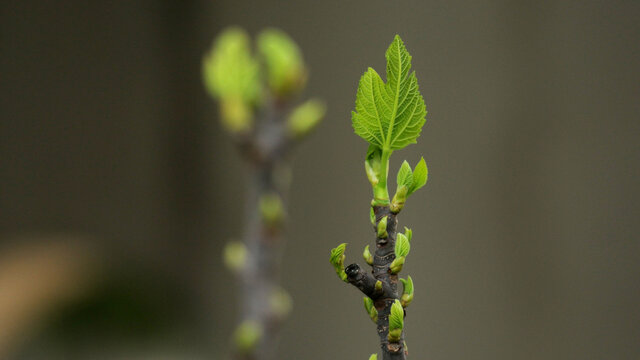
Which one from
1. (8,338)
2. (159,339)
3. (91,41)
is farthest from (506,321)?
(91,41)

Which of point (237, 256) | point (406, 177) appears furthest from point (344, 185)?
point (237, 256)

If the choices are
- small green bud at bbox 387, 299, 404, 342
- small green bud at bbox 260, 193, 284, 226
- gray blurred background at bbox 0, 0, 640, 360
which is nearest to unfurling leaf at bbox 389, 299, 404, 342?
small green bud at bbox 387, 299, 404, 342

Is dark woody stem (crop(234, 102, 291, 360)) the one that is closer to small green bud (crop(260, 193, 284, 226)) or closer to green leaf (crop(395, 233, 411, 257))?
small green bud (crop(260, 193, 284, 226))

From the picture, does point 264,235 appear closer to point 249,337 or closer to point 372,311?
point 249,337

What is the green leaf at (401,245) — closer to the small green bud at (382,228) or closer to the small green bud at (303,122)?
the small green bud at (382,228)

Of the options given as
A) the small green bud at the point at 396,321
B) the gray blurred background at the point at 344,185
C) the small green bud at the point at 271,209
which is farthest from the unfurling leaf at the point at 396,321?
the gray blurred background at the point at 344,185
